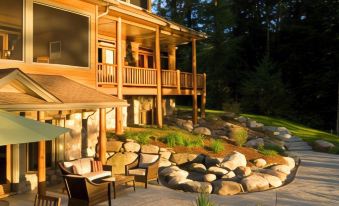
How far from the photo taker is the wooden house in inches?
382

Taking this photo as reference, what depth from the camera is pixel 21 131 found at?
5.46 m

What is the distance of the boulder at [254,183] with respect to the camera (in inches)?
459

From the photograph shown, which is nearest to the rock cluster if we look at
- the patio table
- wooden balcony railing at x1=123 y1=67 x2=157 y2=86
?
the patio table

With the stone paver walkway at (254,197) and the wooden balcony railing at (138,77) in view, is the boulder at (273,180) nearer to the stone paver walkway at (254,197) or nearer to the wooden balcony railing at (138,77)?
the stone paver walkway at (254,197)

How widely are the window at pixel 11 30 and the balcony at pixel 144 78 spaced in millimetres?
4050

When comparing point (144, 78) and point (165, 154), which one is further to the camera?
point (144, 78)

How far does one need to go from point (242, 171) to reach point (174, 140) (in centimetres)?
355

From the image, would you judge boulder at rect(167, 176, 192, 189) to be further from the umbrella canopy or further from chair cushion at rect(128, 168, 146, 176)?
the umbrella canopy

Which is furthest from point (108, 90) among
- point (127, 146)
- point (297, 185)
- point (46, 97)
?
point (297, 185)

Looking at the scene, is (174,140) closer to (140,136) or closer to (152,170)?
(140,136)

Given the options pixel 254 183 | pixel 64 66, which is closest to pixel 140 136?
pixel 64 66

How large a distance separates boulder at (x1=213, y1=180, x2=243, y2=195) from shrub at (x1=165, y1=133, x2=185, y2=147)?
437 cm

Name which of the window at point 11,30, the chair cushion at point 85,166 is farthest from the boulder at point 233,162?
the window at point 11,30

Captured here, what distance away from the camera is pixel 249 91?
112 feet
